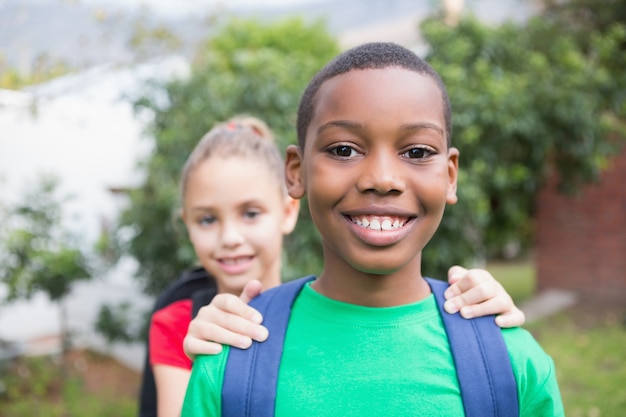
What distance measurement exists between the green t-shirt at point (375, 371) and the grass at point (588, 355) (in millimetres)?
3675

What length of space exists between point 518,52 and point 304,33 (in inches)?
352

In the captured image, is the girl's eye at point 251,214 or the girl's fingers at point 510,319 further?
the girl's eye at point 251,214

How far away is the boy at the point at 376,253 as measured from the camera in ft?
4.17

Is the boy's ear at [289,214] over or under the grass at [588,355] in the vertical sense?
over

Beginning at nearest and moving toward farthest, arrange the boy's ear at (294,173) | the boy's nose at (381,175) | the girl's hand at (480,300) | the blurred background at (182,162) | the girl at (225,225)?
the boy's nose at (381,175)
the girl's hand at (480,300)
the boy's ear at (294,173)
the girl at (225,225)
the blurred background at (182,162)

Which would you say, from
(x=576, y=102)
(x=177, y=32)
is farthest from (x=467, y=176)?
(x=177, y=32)

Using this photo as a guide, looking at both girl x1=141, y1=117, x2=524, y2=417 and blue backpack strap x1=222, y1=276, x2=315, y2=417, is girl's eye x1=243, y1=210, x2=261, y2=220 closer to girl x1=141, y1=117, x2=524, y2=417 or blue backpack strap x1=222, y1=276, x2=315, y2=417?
girl x1=141, y1=117, x2=524, y2=417

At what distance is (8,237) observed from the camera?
4852mm

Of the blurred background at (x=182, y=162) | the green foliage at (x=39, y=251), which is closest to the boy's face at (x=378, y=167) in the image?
the blurred background at (x=182, y=162)

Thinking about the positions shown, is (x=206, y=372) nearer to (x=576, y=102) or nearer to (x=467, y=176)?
(x=467, y=176)

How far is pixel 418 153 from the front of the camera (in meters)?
1.31

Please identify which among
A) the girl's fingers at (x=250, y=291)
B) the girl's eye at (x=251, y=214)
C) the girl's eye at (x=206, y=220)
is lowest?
the girl's fingers at (x=250, y=291)

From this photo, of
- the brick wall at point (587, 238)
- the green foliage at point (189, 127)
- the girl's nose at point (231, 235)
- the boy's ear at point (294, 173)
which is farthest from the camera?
the brick wall at point (587, 238)

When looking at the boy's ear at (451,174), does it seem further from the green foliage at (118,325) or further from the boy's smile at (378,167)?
the green foliage at (118,325)
